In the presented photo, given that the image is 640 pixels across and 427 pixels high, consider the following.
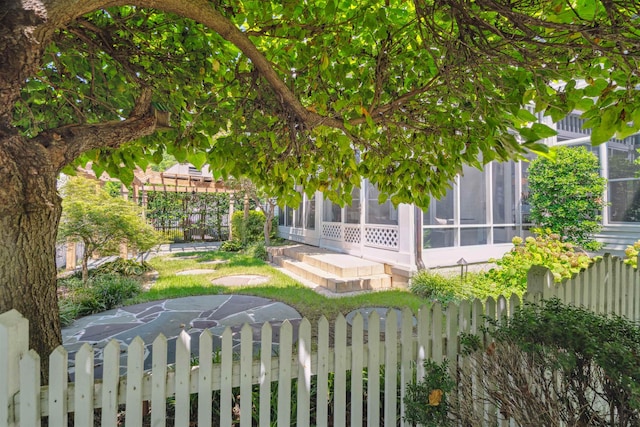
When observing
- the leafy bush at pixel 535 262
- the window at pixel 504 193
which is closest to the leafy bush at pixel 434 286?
the leafy bush at pixel 535 262

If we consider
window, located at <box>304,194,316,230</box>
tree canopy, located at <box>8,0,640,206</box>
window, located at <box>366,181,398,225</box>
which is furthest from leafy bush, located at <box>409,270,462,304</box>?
window, located at <box>304,194,316,230</box>

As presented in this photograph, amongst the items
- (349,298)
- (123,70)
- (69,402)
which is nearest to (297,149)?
(123,70)

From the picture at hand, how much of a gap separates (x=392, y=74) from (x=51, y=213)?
2372 millimetres

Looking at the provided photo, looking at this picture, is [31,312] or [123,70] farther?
[123,70]

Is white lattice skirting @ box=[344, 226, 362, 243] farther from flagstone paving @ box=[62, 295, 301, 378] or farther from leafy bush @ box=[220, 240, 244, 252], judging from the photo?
leafy bush @ box=[220, 240, 244, 252]

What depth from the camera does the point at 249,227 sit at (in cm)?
1348

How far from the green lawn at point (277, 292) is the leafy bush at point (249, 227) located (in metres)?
4.31

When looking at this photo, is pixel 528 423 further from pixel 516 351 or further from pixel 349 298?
pixel 349 298

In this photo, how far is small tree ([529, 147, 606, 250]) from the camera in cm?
719

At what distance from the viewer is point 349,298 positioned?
571cm

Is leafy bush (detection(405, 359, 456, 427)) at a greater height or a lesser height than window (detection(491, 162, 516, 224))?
lesser

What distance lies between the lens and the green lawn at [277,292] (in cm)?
521

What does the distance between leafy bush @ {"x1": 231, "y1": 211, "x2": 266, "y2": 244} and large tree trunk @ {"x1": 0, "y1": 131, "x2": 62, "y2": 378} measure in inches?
463

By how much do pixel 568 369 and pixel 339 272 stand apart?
18.7ft
